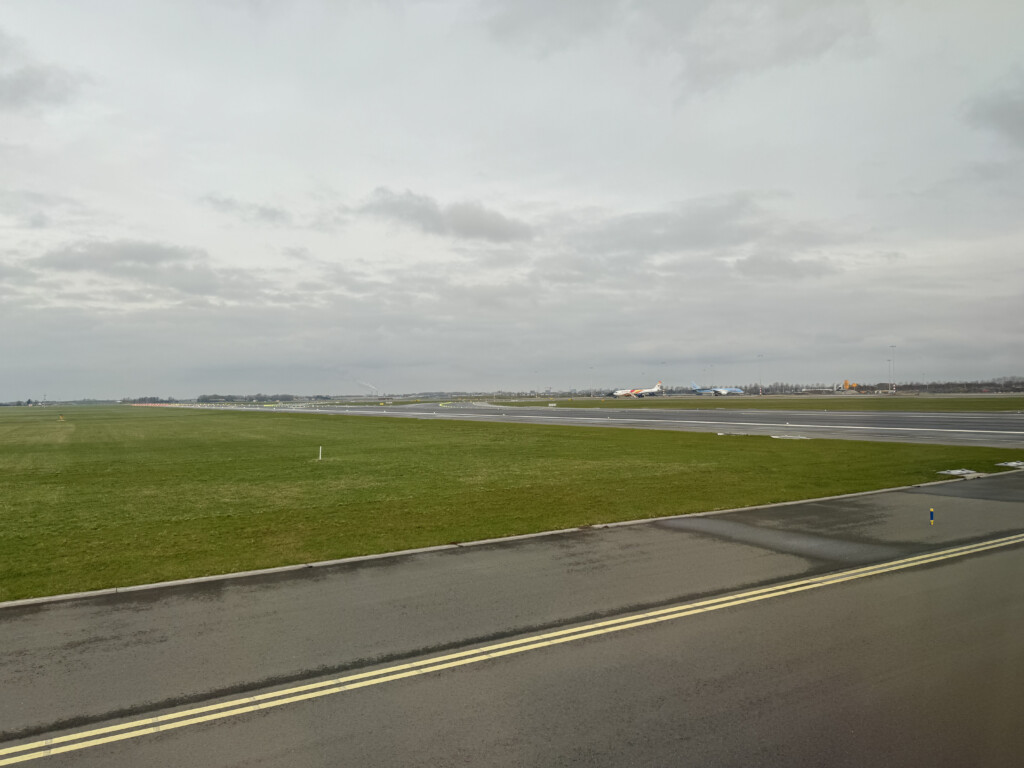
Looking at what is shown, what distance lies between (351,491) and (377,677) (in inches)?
548

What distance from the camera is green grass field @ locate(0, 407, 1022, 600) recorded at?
41.5 feet

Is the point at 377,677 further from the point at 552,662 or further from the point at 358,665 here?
the point at 552,662

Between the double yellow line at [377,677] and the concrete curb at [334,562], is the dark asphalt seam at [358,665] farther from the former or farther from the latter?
the concrete curb at [334,562]

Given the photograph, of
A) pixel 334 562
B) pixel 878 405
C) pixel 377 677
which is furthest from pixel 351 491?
pixel 878 405

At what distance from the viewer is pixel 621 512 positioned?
16.1 metres

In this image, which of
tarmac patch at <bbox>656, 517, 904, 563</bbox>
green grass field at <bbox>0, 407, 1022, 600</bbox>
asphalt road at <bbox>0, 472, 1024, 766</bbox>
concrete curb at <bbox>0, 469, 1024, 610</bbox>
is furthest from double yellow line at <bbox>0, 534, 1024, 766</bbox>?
green grass field at <bbox>0, 407, 1022, 600</bbox>

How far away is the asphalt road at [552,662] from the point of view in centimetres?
550

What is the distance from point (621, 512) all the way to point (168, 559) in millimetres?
10519

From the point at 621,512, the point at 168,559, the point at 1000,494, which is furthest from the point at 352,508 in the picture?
the point at 1000,494

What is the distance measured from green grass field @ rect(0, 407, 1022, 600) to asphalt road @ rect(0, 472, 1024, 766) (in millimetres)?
2259

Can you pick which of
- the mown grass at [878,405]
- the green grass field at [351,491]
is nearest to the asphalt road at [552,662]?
the green grass field at [351,491]

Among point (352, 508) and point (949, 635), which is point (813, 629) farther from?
point (352, 508)

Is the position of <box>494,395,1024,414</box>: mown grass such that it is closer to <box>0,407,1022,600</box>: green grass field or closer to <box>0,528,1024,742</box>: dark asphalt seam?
<box>0,407,1022,600</box>: green grass field

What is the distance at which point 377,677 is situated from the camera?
6.85m
